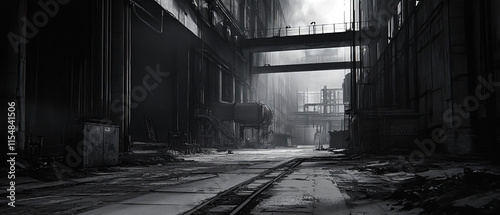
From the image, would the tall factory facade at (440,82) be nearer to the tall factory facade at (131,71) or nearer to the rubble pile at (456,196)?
the rubble pile at (456,196)

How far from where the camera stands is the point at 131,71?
2389 cm

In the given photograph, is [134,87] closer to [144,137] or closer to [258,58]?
[144,137]

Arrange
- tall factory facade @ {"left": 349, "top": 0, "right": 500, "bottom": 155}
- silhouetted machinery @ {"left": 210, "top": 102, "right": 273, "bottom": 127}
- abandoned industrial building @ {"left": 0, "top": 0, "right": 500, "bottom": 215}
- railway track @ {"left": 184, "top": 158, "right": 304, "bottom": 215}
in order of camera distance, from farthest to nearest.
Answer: silhouetted machinery @ {"left": 210, "top": 102, "right": 273, "bottom": 127}, tall factory facade @ {"left": 349, "top": 0, "right": 500, "bottom": 155}, abandoned industrial building @ {"left": 0, "top": 0, "right": 500, "bottom": 215}, railway track @ {"left": 184, "top": 158, "right": 304, "bottom": 215}

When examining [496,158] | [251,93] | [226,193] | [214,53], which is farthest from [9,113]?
[251,93]

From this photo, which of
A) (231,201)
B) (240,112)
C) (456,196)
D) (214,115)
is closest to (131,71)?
(214,115)

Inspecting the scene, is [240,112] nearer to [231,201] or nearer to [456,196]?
[231,201]

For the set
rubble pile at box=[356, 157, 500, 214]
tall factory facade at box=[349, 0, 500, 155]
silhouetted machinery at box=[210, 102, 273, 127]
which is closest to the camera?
rubble pile at box=[356, 157, 500, 214]

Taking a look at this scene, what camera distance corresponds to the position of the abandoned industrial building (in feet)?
19.1

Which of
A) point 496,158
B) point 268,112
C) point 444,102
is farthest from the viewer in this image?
point 268,112

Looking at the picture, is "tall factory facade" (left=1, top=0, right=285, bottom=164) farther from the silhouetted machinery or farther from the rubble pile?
the rubble pile

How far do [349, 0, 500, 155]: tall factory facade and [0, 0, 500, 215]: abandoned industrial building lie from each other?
6 centimetres

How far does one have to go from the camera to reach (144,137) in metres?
24.7

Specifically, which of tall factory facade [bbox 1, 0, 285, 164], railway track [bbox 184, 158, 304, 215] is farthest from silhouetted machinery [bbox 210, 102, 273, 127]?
railway track [bbox 184, 158, 304, 215]

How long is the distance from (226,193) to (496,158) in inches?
363
